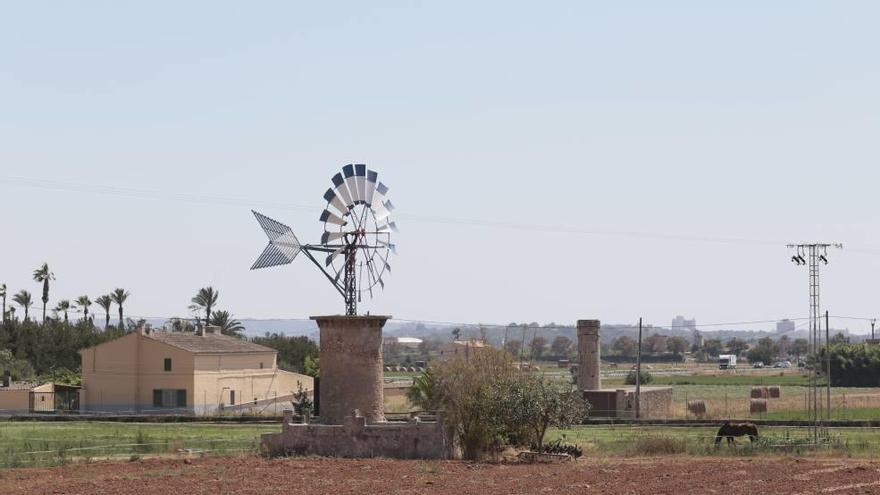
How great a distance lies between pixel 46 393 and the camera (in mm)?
Result: 84438

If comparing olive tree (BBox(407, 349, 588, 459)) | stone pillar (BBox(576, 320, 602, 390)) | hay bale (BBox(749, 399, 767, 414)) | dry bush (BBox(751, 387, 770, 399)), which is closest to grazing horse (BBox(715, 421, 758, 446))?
olive tree (BBox(407, 349, 588, 459))

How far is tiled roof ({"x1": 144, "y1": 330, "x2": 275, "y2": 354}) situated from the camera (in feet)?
274

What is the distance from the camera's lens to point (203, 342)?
86562 mm

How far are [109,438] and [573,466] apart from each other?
73.8 feet

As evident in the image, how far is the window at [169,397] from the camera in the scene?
→ 82.0 metres

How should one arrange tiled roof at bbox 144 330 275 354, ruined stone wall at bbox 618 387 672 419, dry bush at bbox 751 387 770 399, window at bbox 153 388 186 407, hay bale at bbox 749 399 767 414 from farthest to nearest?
1. dry bush at bbox 751 387 770 399
2. tiled roof at bbox 144 330 275 354
3. window at bbox 153 388 186 407
4. hay bale at bbox 749 399 767 414
5. ruined stone wall at bbox 618 387 672 419

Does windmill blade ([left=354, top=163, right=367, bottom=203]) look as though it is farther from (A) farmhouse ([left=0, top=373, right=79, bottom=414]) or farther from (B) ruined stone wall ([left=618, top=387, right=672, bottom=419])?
(A) farmhouse ([left=0, top=373, right=79, bottom=414])

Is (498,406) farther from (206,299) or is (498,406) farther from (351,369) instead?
(206,299)

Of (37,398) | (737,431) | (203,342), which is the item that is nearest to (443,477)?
(737,431)

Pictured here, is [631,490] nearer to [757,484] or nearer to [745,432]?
[757,484]

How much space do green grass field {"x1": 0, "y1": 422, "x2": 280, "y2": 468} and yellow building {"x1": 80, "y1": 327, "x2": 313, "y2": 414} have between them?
14298 millimetres

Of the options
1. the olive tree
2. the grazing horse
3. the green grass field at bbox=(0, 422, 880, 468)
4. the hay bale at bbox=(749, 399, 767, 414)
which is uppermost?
the olive tree

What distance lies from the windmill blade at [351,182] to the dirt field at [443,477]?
1011 cm

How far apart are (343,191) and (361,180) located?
794 millimetres
